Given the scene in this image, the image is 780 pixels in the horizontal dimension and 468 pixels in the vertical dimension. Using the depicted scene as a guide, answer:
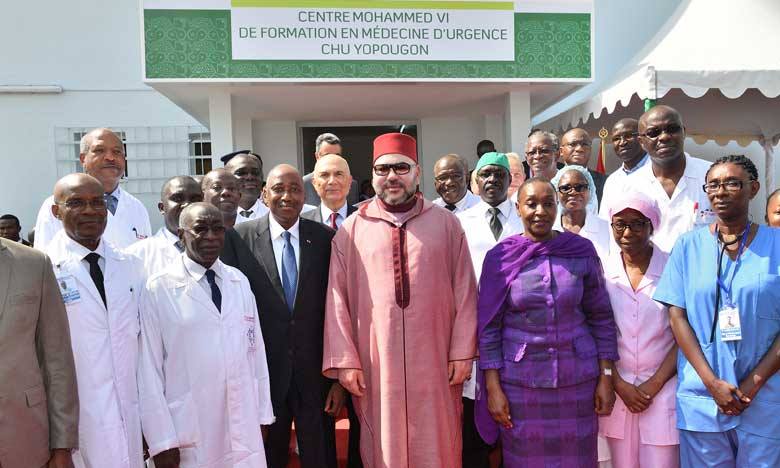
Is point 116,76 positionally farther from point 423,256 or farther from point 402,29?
point 423,256

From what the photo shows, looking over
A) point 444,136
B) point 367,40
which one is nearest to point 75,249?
point 367,40

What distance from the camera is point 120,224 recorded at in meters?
4.33

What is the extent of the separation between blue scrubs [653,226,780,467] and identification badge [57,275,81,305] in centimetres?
290

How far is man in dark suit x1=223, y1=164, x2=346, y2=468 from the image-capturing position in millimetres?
3512

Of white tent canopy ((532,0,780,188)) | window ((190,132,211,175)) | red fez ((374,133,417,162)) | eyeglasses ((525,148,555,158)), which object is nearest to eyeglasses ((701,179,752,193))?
red fez ((374,133,417,162))

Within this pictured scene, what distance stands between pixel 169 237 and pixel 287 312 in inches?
33.9

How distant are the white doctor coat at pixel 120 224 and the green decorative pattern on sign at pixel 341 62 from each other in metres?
3.60

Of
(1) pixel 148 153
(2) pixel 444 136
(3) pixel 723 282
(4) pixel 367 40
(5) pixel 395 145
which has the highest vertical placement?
(4) pixel 367 40

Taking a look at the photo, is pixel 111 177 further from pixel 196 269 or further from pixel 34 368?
pixel 34 368

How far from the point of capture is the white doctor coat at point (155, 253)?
11.5 ft

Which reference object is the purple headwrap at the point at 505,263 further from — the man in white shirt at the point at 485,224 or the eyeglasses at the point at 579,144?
the eyeglasses at the point at 579,144

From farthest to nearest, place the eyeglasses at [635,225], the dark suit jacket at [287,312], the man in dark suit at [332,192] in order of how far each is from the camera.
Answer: the man in dark suit at [332,192]
the dark suit jacket at [287,312]
the eyeglasses at [635,225]

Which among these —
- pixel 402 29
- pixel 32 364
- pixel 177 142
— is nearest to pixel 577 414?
pixel 32 364

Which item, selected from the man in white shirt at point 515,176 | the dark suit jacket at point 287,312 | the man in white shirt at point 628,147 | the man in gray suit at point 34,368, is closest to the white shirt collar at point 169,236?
the dark suit jacket at point 287,312
